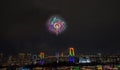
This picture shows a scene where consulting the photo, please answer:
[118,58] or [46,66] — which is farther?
[118,58]

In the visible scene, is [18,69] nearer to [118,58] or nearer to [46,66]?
[46,66]

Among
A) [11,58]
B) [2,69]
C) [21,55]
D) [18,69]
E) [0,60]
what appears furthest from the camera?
[21,55]

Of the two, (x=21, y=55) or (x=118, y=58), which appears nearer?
(x=118, y=58)

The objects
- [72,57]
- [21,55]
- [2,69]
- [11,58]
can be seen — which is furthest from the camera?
[21,55]

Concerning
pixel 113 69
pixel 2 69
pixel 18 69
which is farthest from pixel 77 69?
pixel 2 69

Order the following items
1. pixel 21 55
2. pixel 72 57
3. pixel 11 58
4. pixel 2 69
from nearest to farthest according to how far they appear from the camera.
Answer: pixel 2 69, pixel 72 57, pixel 11 58, pixel 21 55

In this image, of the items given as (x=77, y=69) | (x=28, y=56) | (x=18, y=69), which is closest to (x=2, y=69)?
(x=18, y=69)

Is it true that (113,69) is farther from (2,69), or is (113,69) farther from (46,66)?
(2,69)

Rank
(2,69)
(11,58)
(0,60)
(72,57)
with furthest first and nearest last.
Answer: (11,58), (72,57), (0,60), (2,69)
